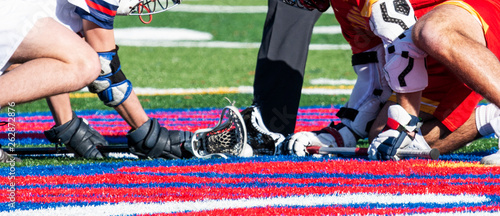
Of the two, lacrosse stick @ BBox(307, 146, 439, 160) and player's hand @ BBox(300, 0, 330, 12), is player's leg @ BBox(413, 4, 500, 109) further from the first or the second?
player's hand @ BBox(300, 0, 330, 12)

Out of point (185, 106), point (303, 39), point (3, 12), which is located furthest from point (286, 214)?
point (185, 106)

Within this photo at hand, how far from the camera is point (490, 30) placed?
10.8 ft

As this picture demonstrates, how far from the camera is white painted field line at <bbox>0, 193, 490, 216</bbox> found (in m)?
2.47

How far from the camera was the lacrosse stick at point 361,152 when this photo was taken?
10.5 ft

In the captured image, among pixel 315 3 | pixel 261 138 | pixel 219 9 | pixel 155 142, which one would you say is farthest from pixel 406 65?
pixel 219 9

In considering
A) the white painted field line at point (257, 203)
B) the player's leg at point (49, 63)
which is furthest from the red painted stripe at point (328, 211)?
the player's leg at point (49, 63)

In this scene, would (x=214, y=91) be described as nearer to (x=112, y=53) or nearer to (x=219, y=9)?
(x=112, y=53)

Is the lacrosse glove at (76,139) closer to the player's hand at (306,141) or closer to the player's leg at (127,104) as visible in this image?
the player's leg at (127,104)

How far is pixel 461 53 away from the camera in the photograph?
305 centimetres

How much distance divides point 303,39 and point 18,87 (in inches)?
66.0

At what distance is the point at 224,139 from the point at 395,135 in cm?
82

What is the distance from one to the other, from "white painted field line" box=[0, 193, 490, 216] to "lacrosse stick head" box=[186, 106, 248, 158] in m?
0.91

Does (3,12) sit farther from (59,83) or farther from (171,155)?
(171,155)

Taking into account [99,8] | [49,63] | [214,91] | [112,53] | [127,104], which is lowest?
[214,91]
